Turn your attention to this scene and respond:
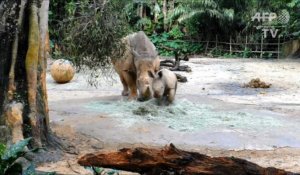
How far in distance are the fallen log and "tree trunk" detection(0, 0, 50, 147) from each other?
7.46 feet

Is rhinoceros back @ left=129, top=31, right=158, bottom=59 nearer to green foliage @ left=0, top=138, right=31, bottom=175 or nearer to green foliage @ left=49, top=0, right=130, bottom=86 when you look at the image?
green foliage @ left=49, top=0, right=130, bottom=86

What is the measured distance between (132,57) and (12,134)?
12.3 feet

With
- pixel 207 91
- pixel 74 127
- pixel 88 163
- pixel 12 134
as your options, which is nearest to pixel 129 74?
pixel 74 127

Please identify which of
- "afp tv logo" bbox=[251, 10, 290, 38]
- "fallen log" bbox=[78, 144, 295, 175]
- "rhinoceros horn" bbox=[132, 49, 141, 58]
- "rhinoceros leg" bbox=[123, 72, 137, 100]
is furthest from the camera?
"afp tv logo" bbox=[251, 10, 290, 38]

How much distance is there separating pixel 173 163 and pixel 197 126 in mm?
4002

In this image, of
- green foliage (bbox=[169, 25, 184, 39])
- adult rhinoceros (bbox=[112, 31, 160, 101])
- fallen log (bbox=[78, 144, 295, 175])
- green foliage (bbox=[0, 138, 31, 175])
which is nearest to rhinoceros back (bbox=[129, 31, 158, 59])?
adult rhinoceros (bbox=[112, 31, 160, 101])

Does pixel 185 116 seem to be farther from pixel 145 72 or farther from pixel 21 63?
pixel 21 63

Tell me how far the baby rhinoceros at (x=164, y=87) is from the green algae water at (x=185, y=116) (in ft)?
0.44

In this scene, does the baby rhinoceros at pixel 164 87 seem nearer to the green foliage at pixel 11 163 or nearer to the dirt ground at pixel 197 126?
the dirt ground at pixel 197 126

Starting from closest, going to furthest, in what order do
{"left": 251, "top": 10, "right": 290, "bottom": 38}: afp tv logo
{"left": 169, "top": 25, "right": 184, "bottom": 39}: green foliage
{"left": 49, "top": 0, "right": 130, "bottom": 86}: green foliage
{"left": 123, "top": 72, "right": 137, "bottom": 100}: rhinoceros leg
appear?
{"left": 49, "top": 0, "right": 130, "bottom": 86}: green foliage < {"left": 123, "top": 72, "right": 137, "bottom": 100}: rhinoceros leg < {"left": 251, "top": 10, "right": 290, "bottom": 38}: afp tv logo < {"left": 169, "top": 25, "right": 184, "bottom": 39}: green foliage

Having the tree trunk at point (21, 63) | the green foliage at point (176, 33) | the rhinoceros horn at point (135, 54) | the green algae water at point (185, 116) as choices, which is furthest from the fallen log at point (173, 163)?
the green foliage at point (176, 33)

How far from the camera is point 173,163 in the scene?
3.08 meters

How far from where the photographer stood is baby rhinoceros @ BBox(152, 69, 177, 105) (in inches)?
321

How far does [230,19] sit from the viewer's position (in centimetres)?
2238
